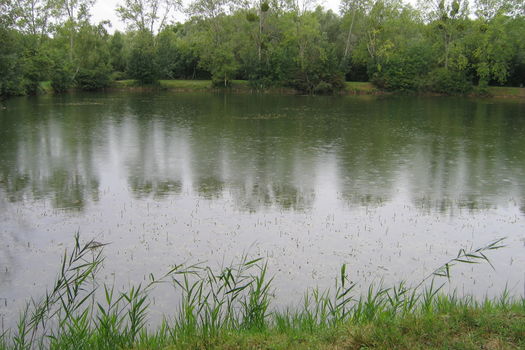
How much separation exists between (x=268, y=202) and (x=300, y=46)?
47.3 meters

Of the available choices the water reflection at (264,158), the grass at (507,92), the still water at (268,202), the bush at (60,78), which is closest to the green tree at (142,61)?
the bush at (60,78)

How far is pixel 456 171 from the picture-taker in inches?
590

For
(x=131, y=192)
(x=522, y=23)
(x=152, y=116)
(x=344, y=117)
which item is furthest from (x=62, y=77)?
(x=522, y=23)

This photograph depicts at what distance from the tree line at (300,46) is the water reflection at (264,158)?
24464 millimetres

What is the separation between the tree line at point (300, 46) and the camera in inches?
2042

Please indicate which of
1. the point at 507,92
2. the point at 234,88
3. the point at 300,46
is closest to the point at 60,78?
the point at 234,88

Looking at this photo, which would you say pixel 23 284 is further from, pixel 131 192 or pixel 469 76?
pixel 469 76

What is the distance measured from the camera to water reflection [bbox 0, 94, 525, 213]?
12.1 m

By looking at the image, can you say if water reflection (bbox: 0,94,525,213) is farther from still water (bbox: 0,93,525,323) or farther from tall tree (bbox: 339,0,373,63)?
tall tree (bbox: 339,0,373,63)

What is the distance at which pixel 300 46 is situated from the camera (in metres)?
56.0

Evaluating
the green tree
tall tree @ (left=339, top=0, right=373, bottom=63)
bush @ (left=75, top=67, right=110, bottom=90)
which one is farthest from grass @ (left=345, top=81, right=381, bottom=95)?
bush @ (left=75, top=67, right=110, bottom=90)

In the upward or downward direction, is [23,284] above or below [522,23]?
below

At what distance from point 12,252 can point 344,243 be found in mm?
5567

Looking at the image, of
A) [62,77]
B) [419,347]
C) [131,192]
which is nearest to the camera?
[419,347]
